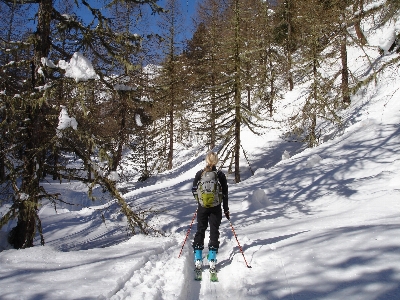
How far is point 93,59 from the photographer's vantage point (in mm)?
7609

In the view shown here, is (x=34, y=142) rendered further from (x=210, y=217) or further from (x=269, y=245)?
(x=269, y=245)

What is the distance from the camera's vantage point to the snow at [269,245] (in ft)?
12.4

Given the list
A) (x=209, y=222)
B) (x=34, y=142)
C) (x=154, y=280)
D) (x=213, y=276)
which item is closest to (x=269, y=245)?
(x=209, y=222)

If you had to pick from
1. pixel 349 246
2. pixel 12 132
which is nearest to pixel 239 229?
pixel 349 246

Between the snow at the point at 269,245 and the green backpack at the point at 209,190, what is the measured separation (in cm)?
121

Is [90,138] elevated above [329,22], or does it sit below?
below

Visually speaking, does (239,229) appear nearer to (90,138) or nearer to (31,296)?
(90,138)

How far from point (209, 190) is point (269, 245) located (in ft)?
5.65

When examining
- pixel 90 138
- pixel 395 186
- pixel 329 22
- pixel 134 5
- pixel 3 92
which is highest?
pixel 329 22

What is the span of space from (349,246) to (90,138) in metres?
5.18

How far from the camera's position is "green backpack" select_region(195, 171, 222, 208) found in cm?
527

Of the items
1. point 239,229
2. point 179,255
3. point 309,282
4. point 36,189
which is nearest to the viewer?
point 309,282

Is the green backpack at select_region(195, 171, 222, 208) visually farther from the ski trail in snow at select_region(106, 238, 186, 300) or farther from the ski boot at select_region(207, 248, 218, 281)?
the ski trail in snow at select_region(106, 238, 186, 300)

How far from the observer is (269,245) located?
18.7ft
